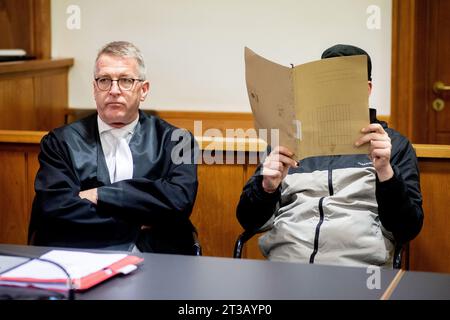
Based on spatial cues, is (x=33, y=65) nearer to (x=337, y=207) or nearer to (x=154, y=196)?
(x=154, y=196)

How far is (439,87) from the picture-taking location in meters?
4.40

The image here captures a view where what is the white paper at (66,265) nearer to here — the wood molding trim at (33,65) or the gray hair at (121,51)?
the gray hair at (121,51)

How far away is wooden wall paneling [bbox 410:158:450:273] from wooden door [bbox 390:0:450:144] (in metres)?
1.39

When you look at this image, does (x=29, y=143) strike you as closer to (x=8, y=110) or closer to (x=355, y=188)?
(x=8, y=110)

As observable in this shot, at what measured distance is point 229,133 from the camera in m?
Result: 4.12

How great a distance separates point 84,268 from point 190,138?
3.73 ft

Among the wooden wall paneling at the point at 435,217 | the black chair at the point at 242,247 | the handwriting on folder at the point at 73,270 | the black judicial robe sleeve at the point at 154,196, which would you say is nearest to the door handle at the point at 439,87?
the wooden wall paneling at the point at 435,217

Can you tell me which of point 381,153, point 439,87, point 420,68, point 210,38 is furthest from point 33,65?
point 381,153

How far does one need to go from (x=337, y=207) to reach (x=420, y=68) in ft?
7.41

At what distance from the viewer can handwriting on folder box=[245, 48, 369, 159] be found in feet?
6.42

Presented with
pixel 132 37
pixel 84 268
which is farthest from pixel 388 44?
pixel 84 268

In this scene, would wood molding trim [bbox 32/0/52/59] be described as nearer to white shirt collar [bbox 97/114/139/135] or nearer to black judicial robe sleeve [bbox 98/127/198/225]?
white shirt collar [bbox 97/114/139/135]

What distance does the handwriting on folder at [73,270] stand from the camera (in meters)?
1.58

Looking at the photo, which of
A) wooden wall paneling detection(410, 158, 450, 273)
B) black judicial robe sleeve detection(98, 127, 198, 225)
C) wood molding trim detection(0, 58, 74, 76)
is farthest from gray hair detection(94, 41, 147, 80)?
wood molding trim detection(0, 58, 74, 76)
